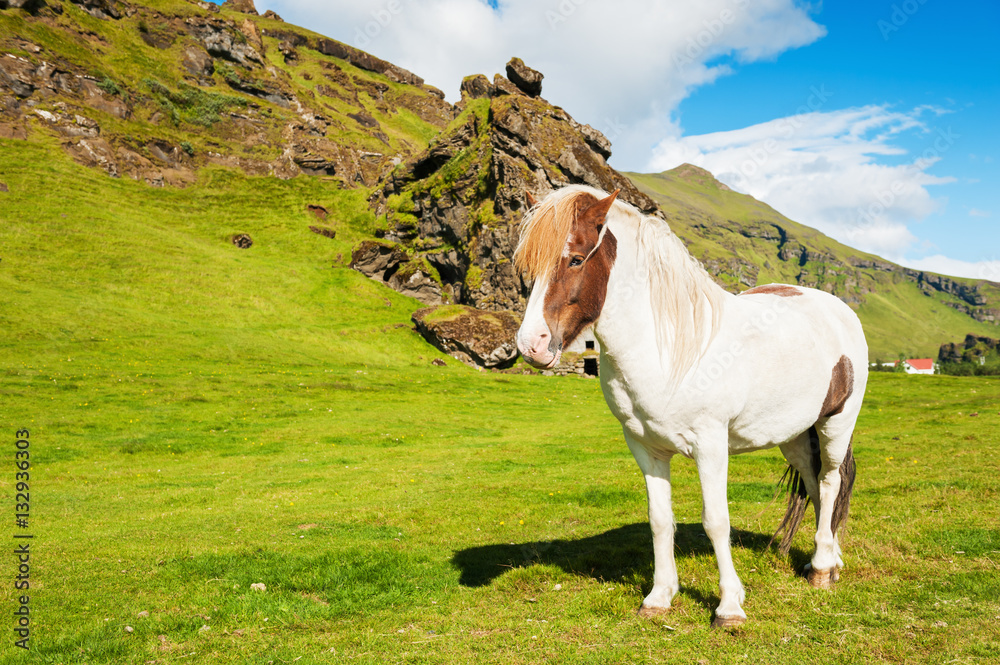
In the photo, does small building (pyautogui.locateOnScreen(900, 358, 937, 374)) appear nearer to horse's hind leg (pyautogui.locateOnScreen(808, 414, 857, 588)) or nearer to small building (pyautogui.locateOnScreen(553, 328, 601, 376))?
small building (pyautogui.locateOnScreen(553, 328, 601, 376))

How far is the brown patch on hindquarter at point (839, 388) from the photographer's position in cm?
586

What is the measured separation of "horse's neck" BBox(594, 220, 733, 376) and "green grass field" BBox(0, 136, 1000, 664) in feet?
8.46

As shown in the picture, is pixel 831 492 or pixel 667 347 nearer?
pixel 667 347

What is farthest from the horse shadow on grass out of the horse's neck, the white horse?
the horse's neck

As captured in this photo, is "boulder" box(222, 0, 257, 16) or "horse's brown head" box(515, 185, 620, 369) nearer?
"horse's brown head" box(515, 185, 620, 369)

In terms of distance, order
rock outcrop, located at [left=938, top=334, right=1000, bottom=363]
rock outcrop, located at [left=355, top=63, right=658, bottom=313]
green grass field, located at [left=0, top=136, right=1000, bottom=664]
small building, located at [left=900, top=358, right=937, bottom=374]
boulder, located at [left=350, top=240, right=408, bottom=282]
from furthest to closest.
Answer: rock outcrop, located at [left=938, top=334, right=1000, bottom=363] < small building, located at [left=900, top=358, right=937, bottom=374] < boulder, located at [left=350, top=240, right=408, bottom=282] < rock outcrop, located at [left=355, top=63, right=658, bottom=313] < green grass field, located at [left=0, top=136, right=1000, bottom=664]

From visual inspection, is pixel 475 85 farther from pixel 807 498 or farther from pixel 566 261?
pixel 566 261

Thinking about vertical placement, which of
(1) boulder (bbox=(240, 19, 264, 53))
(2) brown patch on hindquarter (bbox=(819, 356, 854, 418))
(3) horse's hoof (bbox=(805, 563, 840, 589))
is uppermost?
(1) boulder (bbox=(240, 19, 264, 53))

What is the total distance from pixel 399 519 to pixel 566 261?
25.6 ft

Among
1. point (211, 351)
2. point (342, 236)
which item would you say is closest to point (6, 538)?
point (211, 351)

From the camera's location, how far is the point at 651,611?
213 inches

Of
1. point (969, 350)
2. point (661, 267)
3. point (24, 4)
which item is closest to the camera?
point (661, 267)

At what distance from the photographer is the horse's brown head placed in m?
4.66

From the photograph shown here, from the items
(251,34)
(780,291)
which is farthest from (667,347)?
(251,34)
